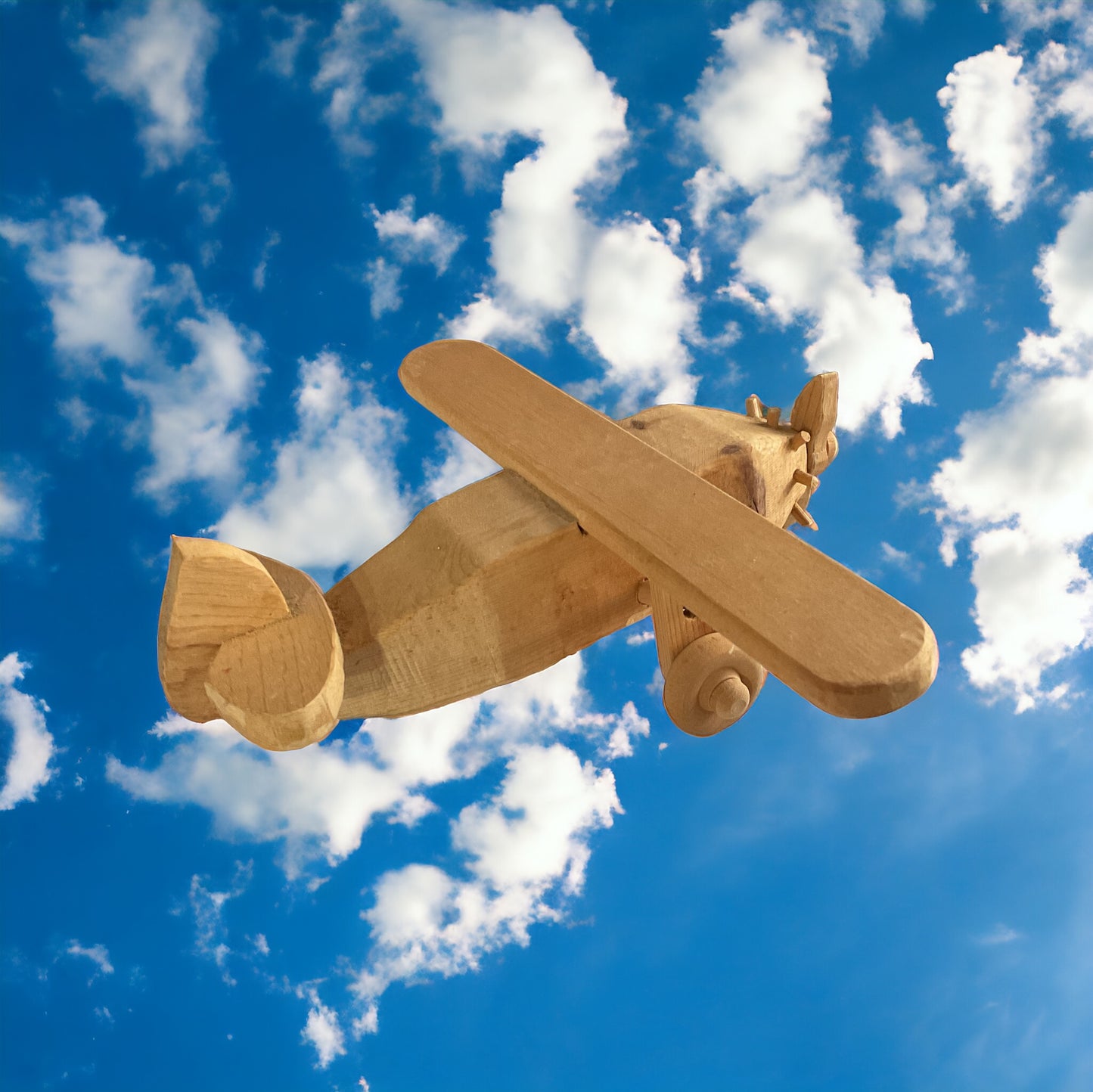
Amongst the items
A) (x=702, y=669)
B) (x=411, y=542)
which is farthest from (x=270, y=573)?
(x=702, y=669)

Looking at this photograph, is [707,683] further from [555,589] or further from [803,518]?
[803,518]

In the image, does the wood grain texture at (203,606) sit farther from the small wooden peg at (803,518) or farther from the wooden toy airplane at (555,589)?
the small wooden peg at (803,518)

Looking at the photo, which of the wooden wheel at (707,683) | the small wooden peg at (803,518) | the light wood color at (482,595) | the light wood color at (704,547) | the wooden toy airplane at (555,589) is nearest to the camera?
the light wood color at (704,547)

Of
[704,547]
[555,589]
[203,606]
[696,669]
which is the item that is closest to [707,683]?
[696,669]

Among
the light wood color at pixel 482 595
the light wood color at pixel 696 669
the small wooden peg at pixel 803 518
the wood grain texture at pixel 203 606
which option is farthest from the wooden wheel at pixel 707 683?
the wood grain texture at pixel 203 606

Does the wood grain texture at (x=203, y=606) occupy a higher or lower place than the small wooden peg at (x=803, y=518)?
lower

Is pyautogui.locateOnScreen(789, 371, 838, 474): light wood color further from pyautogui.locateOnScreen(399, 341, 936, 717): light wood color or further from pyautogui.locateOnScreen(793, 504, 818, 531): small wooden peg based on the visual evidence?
pyautogui.locateOnScreen(399, 341, 936, 717): light wood color

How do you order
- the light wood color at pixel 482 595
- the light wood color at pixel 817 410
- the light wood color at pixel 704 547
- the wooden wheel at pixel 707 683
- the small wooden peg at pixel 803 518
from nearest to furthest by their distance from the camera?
the light wood color at pixel 704 547 → the light wood color at pixel 482 595 → the wooden wheel at pixel 707 683 → the light wood color at pixel 817 410 → the small wooden peg at pixel 803 518
